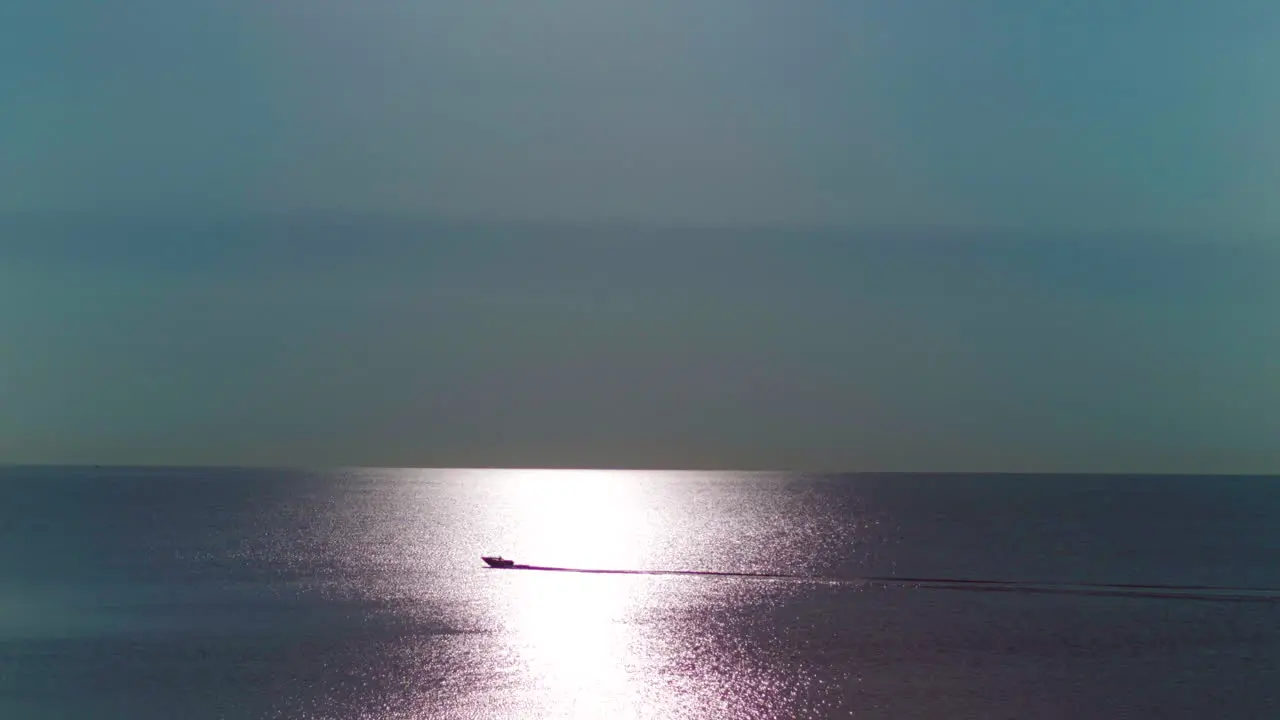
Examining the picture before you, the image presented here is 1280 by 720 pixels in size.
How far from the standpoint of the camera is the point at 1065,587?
85.9 metres

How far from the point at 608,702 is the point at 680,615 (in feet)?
84.5

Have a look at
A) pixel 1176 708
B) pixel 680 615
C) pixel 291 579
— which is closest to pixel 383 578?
pixel 291 579

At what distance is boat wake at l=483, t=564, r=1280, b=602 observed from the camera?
80.3 m

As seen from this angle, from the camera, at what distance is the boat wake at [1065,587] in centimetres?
8031

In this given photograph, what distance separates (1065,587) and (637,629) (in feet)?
125

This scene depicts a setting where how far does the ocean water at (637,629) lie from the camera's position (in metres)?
45.4

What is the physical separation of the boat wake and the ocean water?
527mm

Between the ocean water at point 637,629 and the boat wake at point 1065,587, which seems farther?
the boat wake at point 1065,587

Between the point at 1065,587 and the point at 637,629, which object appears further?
the point at 1065,587

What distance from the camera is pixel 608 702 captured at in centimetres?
4441

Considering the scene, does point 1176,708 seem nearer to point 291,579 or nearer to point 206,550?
point 291,579

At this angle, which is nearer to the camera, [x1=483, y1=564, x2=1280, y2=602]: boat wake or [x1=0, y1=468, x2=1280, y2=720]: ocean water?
[x1=0, y1=468, x2=1280, y2=720]: ocean water

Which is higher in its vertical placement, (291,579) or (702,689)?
(291,579)

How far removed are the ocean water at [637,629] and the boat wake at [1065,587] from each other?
1.73 ft
